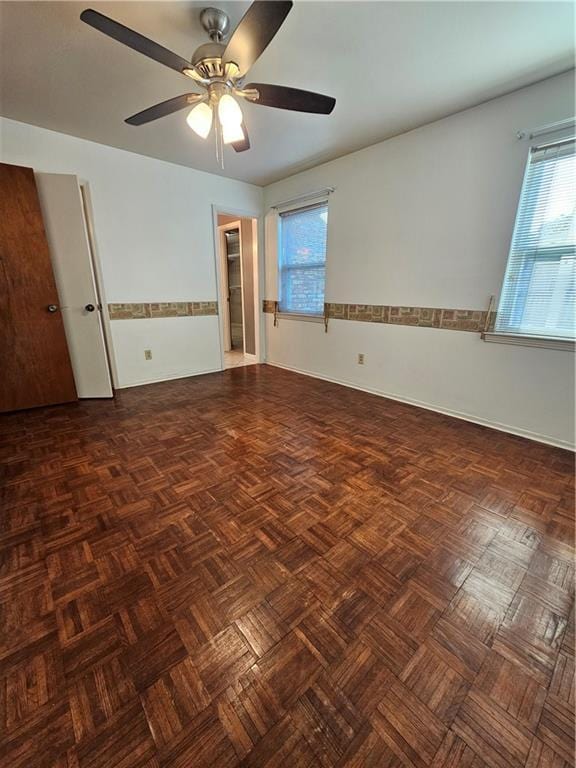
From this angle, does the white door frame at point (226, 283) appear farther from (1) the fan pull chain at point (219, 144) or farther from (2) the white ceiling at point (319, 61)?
(2) the white ceiling at point (319, 61)

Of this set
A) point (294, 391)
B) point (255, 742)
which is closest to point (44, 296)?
point (294, 391)

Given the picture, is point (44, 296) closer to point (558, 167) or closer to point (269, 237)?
point (269, 237)

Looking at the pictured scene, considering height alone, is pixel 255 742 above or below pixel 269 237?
below

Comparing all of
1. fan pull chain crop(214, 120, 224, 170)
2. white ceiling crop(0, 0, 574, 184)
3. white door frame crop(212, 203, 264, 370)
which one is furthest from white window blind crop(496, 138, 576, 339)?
white door frame crop(212, 203, 264, 370)

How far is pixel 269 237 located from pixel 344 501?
3899 mm

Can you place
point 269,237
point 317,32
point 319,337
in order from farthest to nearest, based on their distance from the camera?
point 269,237 < point 319,337 < point 317,32

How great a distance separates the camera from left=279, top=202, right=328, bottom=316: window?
3.86 meters

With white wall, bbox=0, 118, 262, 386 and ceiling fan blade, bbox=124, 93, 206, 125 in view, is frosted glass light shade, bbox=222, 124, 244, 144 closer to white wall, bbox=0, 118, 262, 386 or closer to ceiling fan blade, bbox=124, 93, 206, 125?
ceiling fan blade, bbox=124, 93, 206, 125

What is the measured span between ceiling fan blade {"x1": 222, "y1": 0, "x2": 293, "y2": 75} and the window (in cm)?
238

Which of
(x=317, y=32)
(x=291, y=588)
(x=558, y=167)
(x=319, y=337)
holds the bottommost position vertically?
(x=291, y=588)

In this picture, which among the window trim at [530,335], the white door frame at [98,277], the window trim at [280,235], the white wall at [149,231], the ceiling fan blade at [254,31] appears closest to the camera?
the ceiling fan blade at [254,31]

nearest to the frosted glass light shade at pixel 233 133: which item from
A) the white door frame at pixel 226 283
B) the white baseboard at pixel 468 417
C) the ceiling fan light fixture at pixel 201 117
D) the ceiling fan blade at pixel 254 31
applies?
the ceiling fan light fixture at pixel 201 117

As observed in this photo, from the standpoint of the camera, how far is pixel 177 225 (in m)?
3.73

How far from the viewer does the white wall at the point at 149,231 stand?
2.97 meters
